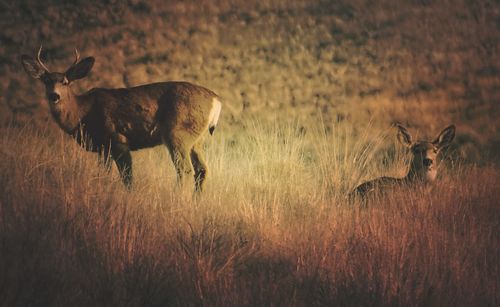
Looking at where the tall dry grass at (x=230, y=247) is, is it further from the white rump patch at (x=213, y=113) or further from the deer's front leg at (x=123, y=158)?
the white rump patch at (x=213, y=113)

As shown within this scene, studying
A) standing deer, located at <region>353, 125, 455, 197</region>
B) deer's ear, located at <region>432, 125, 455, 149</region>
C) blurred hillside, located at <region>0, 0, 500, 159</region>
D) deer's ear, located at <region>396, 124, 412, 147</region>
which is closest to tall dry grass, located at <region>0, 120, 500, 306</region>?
standing deer, located at <region>353, 125, 455, 197</region>

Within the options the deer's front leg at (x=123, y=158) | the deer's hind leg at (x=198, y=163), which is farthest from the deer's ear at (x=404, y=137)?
the deer's front leg at (x=123, y=158)

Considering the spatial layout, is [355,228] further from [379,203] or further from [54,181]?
[54,181]

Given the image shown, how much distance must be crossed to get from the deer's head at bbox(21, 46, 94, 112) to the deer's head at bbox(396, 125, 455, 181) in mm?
3282

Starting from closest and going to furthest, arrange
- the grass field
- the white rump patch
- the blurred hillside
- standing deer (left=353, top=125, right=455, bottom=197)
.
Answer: the grass field → standing deer (left=353, top=125, right=455, bottom=197) → the white rump patch → the blurred hillside

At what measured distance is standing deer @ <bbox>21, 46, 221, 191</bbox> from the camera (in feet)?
22.1

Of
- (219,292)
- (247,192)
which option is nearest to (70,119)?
(247,192)

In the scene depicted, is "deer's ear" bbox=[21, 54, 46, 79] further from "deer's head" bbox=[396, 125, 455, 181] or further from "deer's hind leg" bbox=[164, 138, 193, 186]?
"deer's head" bbox=[396, 125, 455, 181]

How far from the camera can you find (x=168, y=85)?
277 inches

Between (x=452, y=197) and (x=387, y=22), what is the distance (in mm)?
7559

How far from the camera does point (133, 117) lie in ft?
22.6

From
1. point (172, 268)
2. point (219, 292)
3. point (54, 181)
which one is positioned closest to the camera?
point (219, 292)

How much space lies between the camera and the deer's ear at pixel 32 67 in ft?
21.6

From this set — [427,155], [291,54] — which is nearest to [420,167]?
[427,155]
